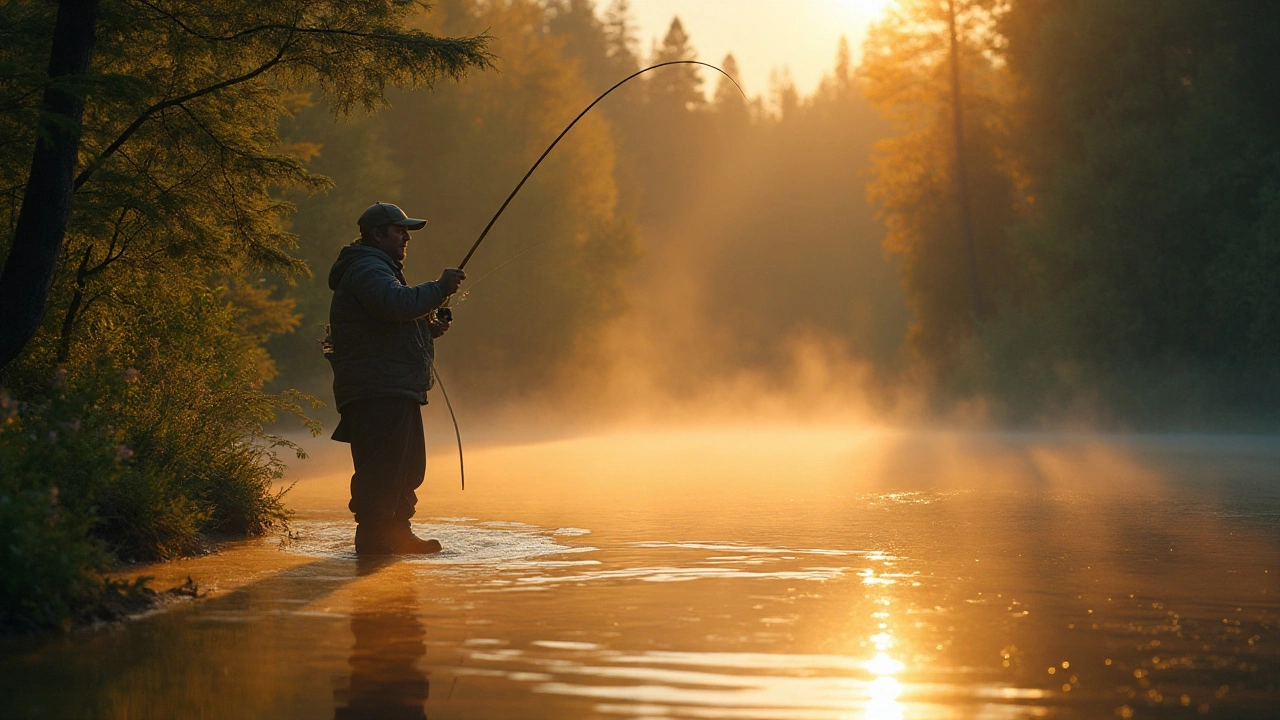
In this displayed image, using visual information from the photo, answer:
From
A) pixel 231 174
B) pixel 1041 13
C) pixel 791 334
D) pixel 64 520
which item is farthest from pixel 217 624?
pixel 791 334

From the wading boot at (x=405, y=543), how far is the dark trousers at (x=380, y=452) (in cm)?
6

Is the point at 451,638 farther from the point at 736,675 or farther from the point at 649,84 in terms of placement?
the point at 649,84

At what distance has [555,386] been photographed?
47.9m

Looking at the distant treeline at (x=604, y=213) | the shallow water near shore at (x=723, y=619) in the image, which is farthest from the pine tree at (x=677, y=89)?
the shallow water near shore at (x=723, y=619)

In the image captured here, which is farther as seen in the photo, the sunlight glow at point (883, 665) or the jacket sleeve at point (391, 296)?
the jacket sleeve at point (391, 296)

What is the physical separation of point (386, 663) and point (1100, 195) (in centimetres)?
3024

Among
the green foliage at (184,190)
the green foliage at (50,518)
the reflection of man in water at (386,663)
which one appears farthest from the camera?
the green foliage at (184,190)

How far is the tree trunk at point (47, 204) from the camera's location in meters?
9.62

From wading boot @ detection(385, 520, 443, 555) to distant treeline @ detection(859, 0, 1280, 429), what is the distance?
24.5m

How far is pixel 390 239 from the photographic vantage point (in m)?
10.2

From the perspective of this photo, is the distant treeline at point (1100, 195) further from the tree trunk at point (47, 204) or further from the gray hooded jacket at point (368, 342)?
the tree trunk at point (47, 204)

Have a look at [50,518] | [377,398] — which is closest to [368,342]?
[377,398]

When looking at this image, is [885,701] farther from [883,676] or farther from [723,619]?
[723,619]

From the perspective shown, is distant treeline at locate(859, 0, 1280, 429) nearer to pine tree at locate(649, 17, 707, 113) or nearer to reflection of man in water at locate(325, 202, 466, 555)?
reflection of man in water at locate(325, 202, 466, 555)
